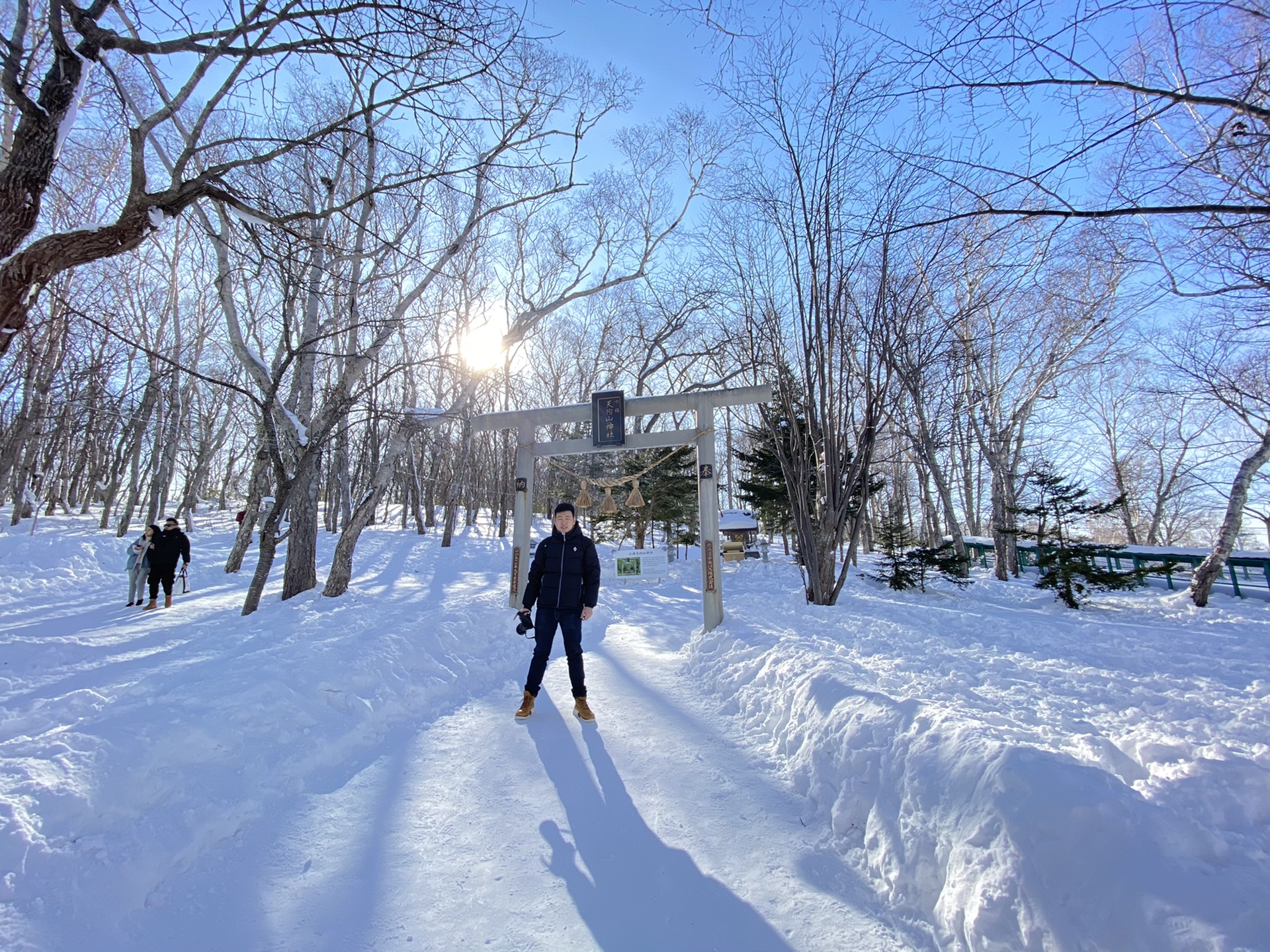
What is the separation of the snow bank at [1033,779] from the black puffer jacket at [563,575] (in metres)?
1.70

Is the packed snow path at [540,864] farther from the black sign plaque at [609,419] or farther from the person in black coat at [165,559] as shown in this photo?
the person in black coat at [165,559]

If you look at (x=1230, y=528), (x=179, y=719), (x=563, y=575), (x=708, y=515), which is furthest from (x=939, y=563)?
(x=179, y=719)

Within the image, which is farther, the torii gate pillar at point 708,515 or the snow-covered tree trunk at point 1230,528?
the snow-covered tree trunk at point 1230,528

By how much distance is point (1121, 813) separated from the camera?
1.85m

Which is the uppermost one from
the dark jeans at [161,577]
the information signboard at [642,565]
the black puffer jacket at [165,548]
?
the black puffer jacket at [165,548]

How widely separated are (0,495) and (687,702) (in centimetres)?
2179

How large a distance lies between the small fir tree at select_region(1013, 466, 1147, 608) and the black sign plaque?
28.9 ft

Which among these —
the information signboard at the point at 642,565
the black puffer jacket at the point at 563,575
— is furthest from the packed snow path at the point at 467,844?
the information signboard at the point at 642,565

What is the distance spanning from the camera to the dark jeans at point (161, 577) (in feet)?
31.1

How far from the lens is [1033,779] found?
6.81 ft

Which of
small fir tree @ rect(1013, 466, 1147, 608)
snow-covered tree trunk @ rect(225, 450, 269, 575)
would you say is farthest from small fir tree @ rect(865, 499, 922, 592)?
snow-covered tree trunk @ rect(225, 450, 269, 575)

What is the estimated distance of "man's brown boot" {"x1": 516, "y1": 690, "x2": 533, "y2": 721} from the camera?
4.39m

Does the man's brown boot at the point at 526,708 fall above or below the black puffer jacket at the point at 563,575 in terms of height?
below

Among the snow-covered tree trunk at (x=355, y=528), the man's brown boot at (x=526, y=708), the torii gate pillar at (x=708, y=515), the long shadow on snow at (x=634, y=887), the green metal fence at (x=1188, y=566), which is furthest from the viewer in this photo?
the green metal fence at (x=1188, y=566)
